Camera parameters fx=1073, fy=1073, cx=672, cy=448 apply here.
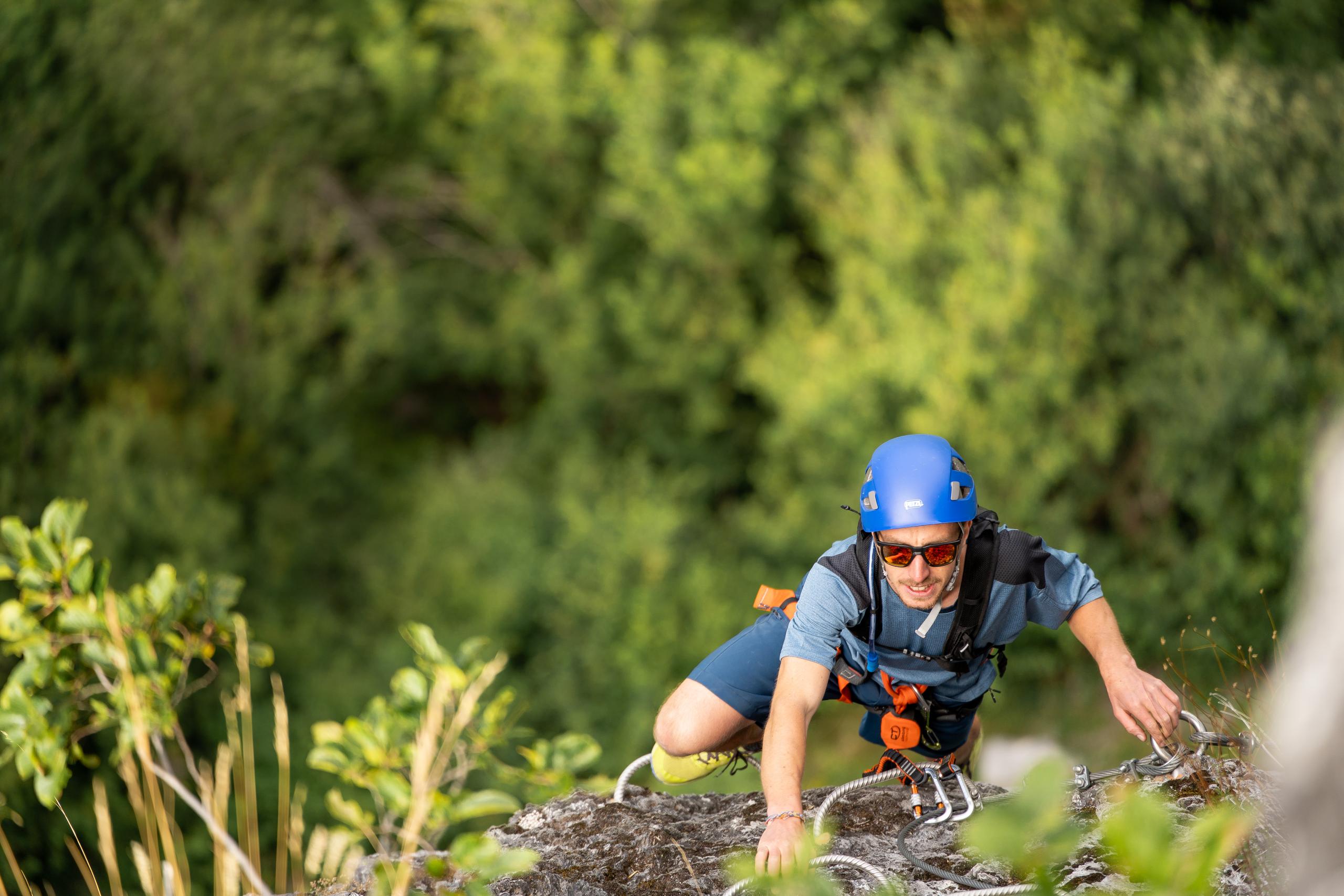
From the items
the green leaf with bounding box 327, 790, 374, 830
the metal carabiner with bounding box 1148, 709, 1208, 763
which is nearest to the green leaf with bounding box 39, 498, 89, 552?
the green leaf with bounding box 327, 790, 374, 830

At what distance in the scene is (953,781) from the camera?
2.70 meters

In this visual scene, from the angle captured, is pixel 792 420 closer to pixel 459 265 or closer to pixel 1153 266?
pixel 1153 266

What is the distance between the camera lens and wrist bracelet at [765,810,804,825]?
206 cm

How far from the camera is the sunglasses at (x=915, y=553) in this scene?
2326mm

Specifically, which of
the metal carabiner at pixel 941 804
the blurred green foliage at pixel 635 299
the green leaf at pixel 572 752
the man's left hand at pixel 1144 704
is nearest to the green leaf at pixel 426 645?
the green leaf at pixel 572 752

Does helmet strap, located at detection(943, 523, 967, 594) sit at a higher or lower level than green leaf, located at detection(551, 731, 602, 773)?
higher

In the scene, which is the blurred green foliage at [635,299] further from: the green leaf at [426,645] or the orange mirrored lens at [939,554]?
the orange mirrored lens at [939,554]

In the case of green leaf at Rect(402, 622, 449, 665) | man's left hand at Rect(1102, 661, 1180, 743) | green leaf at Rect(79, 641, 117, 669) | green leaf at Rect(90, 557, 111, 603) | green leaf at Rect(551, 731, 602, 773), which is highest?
green leaf at Rect(90, 557, 111, 603)

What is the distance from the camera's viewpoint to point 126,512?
911 cm

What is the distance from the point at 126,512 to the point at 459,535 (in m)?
3.97

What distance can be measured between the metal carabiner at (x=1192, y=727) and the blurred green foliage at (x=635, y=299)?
20.7 feet

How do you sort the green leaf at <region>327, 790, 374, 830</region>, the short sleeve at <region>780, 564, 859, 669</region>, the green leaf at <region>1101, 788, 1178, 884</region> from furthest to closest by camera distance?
the short sleeve at <region>780, 564, 859, 669</region>, the green leaf at <region>327, 790, 374, 830</region>, the green leaf at <region>1101, 788, 1178, 884</region>

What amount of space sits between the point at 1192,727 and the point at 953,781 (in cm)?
60

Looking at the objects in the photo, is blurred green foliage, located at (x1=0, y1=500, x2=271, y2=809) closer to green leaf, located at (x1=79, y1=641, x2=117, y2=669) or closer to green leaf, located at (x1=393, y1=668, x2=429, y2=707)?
green leaf, located at (x1=79, y1=641, x2=117, y2=669)
